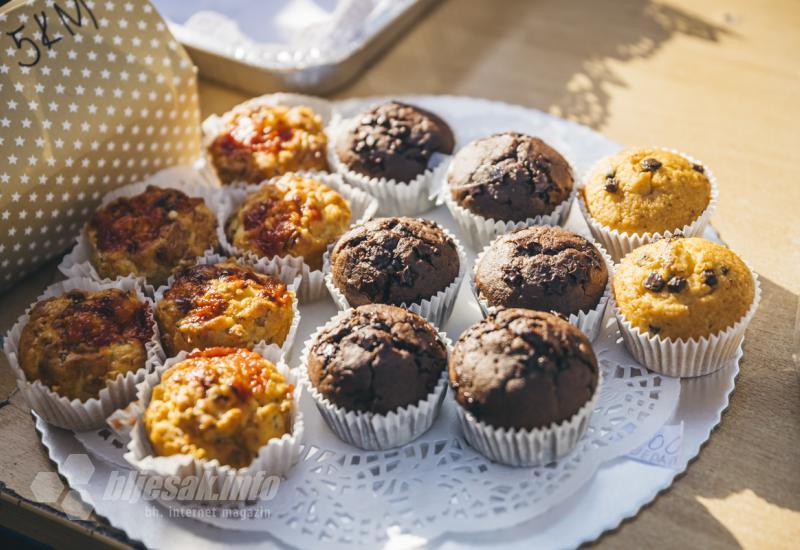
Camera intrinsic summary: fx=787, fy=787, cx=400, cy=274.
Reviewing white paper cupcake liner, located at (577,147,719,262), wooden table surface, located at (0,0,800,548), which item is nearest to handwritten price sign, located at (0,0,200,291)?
wooden table surface, located at (0,0,800,548)

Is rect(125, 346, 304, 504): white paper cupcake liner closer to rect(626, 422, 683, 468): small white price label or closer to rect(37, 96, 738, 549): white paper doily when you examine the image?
rect(37, 96, 738, 549): white paper doily

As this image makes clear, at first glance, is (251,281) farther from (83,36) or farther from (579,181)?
(579,181)

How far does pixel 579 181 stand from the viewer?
331 cm

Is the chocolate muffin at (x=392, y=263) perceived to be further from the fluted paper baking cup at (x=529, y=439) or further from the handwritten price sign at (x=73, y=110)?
the handwritten price sign at (x=73, y=110)

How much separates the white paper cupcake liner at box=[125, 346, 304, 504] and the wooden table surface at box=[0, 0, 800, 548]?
0.24 meters

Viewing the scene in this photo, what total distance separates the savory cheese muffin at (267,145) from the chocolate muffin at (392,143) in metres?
0.14

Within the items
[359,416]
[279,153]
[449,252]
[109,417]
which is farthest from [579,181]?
[109,417]

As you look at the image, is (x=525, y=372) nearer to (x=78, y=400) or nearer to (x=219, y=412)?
Result: (x=219, y=412)

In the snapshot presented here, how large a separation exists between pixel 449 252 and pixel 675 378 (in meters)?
0.88

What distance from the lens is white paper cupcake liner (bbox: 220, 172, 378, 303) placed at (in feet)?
9.71

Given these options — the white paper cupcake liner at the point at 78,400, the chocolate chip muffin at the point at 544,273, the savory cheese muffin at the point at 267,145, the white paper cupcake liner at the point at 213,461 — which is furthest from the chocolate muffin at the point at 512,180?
the white paper cupcake liner at the point at 78,400

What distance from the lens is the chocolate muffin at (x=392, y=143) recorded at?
3.28 metres

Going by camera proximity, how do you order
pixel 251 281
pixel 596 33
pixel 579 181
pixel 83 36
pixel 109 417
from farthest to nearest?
pixel 596 33 → pixel 579 181 → pixel 83 36 → pixel 251 281 → pixel 109 417

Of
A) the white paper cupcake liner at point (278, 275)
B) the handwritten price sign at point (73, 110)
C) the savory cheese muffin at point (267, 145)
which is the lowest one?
the white paper cupcake liner at point (278, 275)
